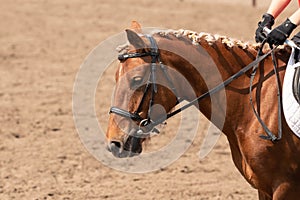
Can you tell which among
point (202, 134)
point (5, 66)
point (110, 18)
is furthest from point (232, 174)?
point (110, 18)

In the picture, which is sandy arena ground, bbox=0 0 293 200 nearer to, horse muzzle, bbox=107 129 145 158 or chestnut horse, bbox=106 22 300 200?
chestnut horse, bbox=106 22 300 200

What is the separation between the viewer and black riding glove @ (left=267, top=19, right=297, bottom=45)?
4.16m

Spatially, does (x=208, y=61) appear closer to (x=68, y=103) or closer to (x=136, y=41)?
(x=136, y=41)

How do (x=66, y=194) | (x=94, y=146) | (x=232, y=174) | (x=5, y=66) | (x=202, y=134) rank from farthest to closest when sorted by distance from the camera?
1. (x=5, y=66)
2. (x=202, y=134)
3. (x=94, y=146)
4. (x=232, y=174)
5. (x=66, y=194)

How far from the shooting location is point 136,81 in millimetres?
3986

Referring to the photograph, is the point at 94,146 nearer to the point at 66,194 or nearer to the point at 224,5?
the point at 66,194

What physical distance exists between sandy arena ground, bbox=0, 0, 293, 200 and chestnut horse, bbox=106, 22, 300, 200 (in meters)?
2.00

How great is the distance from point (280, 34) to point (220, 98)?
1.78 feet

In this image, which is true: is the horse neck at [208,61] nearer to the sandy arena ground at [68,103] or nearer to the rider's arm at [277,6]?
the rider's arm at [277,6]

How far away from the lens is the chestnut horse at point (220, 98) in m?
4.01

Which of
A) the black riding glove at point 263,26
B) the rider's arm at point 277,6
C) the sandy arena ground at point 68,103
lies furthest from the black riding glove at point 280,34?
the sandy arena ground at point 68,103

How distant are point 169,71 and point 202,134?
158 inches

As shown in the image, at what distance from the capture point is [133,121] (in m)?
4.01

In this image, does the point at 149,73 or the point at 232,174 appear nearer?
the point at 149,73
